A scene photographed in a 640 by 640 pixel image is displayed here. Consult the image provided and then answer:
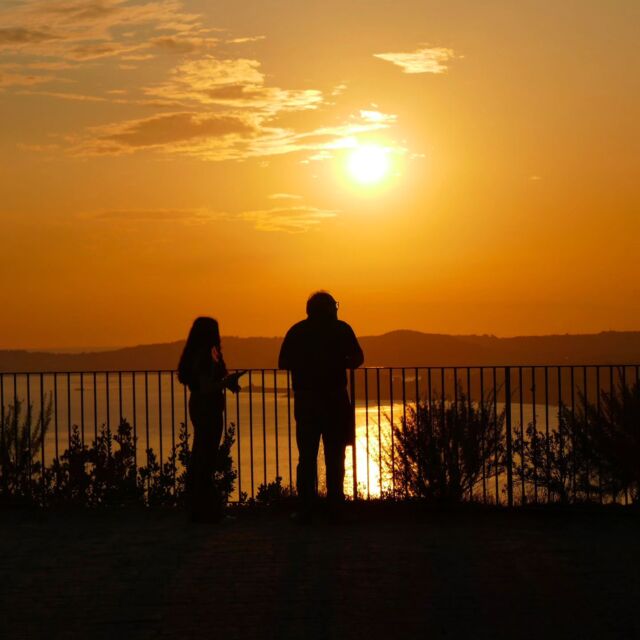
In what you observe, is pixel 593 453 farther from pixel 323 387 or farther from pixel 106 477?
pixel 106 477

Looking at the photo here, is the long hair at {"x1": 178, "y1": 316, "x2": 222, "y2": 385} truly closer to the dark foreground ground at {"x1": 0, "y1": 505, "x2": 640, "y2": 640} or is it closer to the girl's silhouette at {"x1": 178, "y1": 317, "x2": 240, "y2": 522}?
the girl's silhouette at {"x1": 178, "y1": 317, "x2": 240, "y2": 522}

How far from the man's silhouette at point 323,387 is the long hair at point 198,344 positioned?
686 millimetres

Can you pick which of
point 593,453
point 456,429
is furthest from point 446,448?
point 593,453

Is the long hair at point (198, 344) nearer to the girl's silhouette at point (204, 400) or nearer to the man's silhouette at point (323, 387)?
the girl's silhouette at point (204, 400)

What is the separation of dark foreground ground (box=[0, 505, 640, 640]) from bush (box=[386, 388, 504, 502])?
98 centimetres

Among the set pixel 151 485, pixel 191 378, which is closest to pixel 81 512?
pixel 151 485

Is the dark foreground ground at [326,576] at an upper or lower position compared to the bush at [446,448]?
lower

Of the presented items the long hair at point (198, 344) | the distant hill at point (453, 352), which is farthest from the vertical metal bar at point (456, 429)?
the distant hill at point (453, 352)

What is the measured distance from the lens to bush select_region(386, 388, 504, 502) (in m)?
10.6

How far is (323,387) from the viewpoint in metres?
9.10

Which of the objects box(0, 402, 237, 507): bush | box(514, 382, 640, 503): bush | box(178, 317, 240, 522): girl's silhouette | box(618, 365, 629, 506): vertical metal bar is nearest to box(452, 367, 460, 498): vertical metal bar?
box(514, 382, 640, 503): bush

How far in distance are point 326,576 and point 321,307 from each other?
292 cm

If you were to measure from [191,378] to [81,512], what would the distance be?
1942mm

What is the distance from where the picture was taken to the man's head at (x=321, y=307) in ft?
29.8
